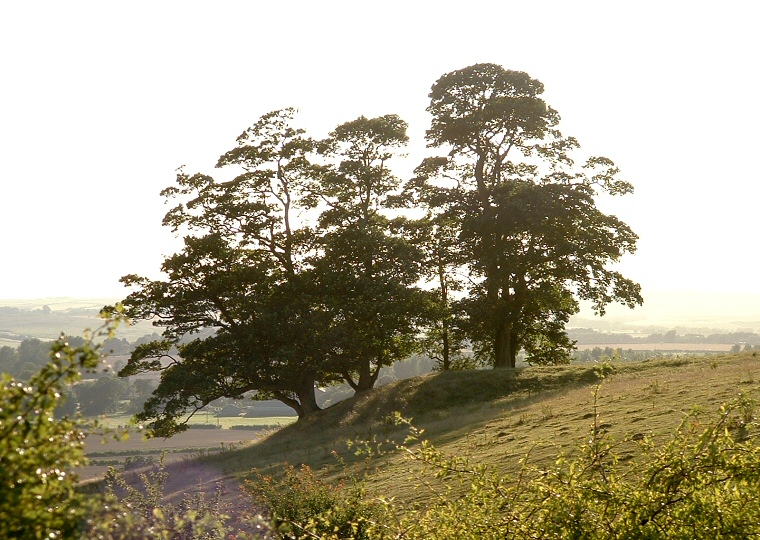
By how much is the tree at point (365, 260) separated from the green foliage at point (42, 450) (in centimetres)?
3060

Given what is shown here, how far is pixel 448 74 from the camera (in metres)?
39.1

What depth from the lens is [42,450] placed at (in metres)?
4.43

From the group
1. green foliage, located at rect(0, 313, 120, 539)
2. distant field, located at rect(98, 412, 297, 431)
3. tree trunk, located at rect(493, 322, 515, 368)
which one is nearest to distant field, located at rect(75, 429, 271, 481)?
distant field, located at rect(98, 412, 297, 431)

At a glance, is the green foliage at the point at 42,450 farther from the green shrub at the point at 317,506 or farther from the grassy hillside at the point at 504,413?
the grassy hillside at the point at 504,413

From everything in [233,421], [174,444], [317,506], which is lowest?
[233,421]

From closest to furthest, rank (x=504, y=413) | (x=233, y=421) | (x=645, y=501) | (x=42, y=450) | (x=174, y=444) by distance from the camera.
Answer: (x=42, y=450), (x=645, y=501), (x=504, y=413), (x=174, y=444), (x=233, y=421)

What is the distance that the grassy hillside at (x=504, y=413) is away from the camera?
18297 mm

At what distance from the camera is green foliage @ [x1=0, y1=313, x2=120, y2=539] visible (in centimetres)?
→ 423

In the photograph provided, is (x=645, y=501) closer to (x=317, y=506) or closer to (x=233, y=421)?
(x=317, y=506)

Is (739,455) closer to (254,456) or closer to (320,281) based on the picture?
(254,456)

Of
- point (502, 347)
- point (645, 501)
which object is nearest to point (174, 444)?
point (502, 347)

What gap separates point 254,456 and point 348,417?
17.1 ft

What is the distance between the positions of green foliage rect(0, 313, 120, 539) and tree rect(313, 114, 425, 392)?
30.6m

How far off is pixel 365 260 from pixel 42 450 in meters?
32.7
